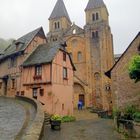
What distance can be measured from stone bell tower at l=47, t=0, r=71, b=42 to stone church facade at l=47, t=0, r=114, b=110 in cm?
36

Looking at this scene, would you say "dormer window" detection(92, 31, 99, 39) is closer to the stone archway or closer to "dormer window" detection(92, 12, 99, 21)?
"dormer window" detection(92, 12, 99, 21)

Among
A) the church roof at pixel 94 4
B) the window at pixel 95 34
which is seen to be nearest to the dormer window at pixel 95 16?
the church roof at pixel 94 4

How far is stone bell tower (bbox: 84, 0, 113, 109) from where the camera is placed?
4644cm

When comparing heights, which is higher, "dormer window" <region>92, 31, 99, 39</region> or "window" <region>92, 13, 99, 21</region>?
"window" <region>92, 13, 99, 21</region>

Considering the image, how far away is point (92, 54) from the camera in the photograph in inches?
1943

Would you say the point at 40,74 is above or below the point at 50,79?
above

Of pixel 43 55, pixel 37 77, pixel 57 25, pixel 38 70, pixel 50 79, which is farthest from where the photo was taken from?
pixel 57 25

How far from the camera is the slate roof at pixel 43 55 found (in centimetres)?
2762

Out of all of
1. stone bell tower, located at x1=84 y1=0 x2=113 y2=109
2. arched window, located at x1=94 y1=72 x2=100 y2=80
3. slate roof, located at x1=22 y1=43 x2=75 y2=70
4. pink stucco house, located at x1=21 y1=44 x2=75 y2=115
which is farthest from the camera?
arched window, located at x1=94 y1=72 x2=100 y2=80

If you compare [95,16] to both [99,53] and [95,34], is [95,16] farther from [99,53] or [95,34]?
[99,53]

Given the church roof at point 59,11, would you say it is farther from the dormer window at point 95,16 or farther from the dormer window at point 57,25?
the dormer window at point 95,16

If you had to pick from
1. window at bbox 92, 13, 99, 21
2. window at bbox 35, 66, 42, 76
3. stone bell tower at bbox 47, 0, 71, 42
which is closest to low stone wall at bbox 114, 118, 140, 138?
window at bbox 35, 66, 42, 76

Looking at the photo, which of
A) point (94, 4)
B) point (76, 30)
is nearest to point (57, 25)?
point (76, 30)

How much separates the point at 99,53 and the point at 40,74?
927 inches
